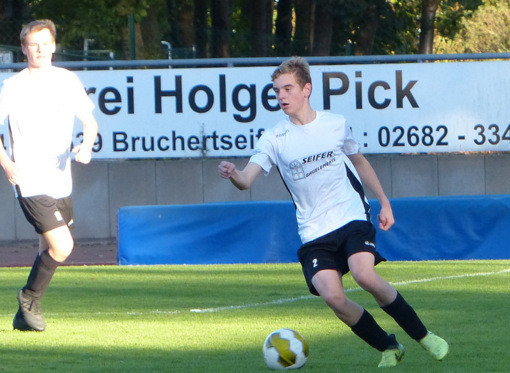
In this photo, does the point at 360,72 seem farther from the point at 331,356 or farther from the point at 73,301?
the point at 331,356

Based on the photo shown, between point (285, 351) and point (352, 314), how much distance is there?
0.42 m

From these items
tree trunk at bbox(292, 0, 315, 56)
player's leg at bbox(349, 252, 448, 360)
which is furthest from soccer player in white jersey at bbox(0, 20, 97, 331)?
tree trunk at bbox(292, 0, 315, 56)

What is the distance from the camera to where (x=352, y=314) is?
583 cm

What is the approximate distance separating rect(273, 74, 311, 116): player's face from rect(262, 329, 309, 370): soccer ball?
4.05ft

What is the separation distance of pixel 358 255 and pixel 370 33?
23753mm

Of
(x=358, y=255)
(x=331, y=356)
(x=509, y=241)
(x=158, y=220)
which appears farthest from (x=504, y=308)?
(x=158, y=220)

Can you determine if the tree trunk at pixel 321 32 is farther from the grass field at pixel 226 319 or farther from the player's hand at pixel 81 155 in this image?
the player's hand at pixel 81 155

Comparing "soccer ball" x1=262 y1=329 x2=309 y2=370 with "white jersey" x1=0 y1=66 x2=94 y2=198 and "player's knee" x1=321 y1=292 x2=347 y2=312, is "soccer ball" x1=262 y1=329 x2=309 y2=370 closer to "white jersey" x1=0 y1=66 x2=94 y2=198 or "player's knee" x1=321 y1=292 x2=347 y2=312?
"player's knee" x1=321 y1=292 x2=347 y2=312

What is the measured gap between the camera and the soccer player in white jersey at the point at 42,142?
7.25 m

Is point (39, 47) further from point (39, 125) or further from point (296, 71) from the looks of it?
point (296, 71)

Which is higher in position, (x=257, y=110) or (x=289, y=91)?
(x=289, y=91)

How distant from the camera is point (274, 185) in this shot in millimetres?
15203

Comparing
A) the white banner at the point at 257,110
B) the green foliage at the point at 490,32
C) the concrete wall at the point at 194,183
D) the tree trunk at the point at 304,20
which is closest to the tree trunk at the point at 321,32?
the tree trunk at the point at 304,20

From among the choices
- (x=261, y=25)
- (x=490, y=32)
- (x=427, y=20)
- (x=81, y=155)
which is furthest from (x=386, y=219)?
(x=490, y=32)
